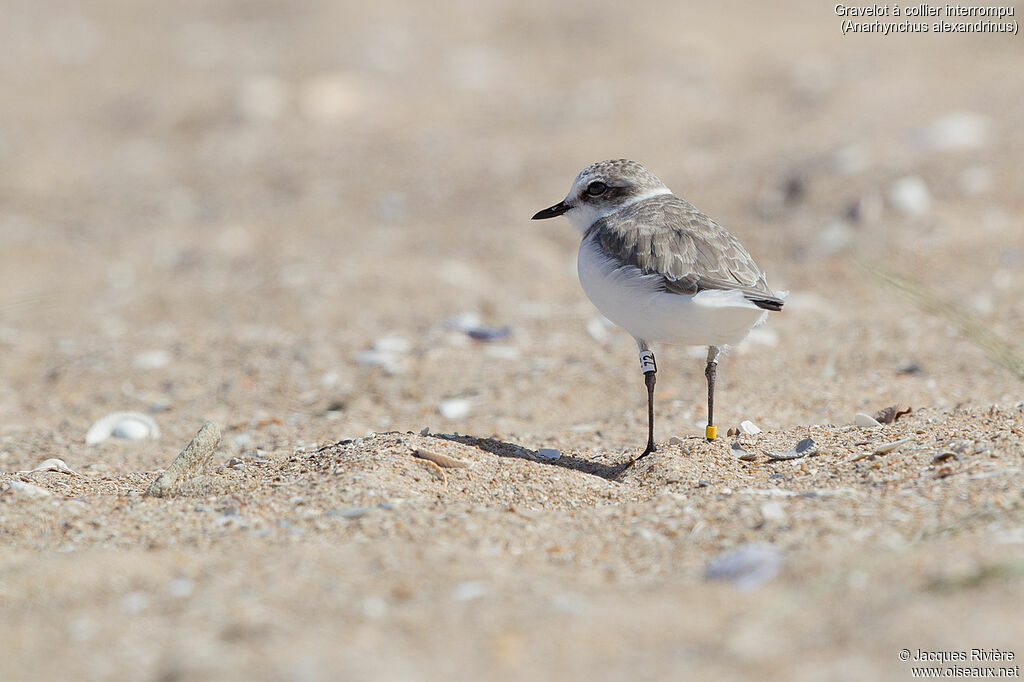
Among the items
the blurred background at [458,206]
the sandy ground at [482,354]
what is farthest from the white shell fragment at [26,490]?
the blurred background at [458,206]

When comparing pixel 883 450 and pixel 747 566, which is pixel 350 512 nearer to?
pixel 747 566

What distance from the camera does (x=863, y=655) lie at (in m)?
2.22

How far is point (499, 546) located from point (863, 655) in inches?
45.0

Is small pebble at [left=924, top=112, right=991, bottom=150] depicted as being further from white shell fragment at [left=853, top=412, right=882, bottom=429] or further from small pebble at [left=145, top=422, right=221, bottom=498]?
small pebble at [left=145, top=422, right=221, bottom=498]

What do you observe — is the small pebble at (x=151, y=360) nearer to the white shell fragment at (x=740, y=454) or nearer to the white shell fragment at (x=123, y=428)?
the white shell fragment at (x=123, y=428)

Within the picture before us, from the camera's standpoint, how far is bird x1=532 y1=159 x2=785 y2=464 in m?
4.04

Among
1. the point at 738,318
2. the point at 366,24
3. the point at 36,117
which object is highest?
the point at 366,24

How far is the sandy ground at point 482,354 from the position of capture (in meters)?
2.45

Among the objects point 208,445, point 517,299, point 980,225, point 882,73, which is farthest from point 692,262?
point 882,73

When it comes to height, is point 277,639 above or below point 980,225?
below

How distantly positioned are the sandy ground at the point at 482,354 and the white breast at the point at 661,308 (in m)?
0.49

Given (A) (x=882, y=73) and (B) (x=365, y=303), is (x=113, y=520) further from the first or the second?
(A) (x=882, y=73)

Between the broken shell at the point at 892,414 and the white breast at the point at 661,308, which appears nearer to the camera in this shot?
the white breast at the point at 661,308

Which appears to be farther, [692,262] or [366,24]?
[366,24]
